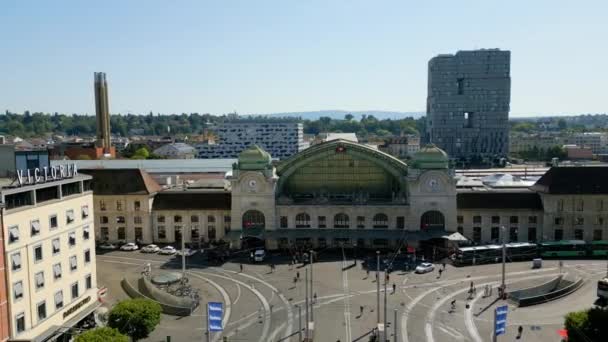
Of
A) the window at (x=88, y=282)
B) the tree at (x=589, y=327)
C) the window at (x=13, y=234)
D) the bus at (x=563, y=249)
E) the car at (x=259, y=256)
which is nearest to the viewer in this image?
the tree at (x=589, y=327)

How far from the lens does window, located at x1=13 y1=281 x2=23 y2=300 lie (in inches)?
1960

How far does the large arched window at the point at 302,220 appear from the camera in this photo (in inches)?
3711

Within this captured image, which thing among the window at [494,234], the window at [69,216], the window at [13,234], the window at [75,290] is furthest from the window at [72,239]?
the window at [494,234]

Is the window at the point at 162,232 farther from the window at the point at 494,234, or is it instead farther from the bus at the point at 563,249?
the bus at the point at 563,249

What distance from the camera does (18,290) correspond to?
165 feet

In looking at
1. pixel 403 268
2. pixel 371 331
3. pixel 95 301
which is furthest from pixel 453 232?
pixel 95 301

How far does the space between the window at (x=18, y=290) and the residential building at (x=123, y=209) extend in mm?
46835

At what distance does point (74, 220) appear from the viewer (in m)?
61.2

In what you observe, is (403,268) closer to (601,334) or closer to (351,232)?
(351,232)

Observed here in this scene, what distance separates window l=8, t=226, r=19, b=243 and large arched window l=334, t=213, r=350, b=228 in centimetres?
5388

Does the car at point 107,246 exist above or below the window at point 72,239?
below

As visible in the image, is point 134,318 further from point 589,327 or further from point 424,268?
point 424,268

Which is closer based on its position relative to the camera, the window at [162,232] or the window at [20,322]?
the window at [20,322]

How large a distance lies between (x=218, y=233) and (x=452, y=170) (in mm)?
42482
